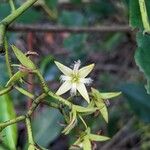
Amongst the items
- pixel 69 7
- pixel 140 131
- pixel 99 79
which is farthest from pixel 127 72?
pixel 69 7

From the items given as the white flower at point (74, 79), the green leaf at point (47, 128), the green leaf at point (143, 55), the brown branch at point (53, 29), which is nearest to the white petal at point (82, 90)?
the white flower at point (74, 79)

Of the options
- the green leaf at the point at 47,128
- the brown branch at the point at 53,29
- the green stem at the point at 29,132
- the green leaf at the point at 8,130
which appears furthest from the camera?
the green leaf at the point at 47,128

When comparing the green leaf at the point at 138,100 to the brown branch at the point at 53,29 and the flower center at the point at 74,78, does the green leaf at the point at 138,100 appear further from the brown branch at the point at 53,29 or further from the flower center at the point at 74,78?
the flower center at the point at 74,78

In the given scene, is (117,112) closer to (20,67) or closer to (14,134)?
(14,134)

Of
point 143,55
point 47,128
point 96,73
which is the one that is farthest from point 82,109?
point 96,73

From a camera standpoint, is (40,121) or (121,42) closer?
(40,121)

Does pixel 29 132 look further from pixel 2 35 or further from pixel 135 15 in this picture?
pixel 135 15
